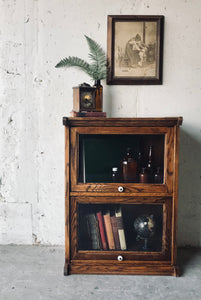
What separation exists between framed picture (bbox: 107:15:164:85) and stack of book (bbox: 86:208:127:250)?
1100mm

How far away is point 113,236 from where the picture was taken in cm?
223

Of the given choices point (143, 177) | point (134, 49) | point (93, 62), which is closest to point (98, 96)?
point (93, 62)

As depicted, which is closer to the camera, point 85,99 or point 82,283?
point 82,283

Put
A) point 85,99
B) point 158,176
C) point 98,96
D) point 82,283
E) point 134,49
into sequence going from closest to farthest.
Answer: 1. point 82,283
2. point 158,176
3. point 85,99
4. point 98,96
5. point 134,49

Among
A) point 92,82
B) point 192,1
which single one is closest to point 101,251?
point 92,82

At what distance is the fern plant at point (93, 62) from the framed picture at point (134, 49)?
67 mm

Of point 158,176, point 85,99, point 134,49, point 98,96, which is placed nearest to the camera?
point 158,176

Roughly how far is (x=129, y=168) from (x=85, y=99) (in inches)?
24.1

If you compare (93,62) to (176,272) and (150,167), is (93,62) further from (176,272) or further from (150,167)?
(176,272)

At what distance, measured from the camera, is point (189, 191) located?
8.59 ft

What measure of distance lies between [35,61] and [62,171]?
0.96m

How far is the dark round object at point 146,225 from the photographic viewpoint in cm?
221

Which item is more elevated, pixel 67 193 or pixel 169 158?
pixel 169 158

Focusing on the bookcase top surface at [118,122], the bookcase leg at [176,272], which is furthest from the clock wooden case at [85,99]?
the bookcase leg at [176,272]
